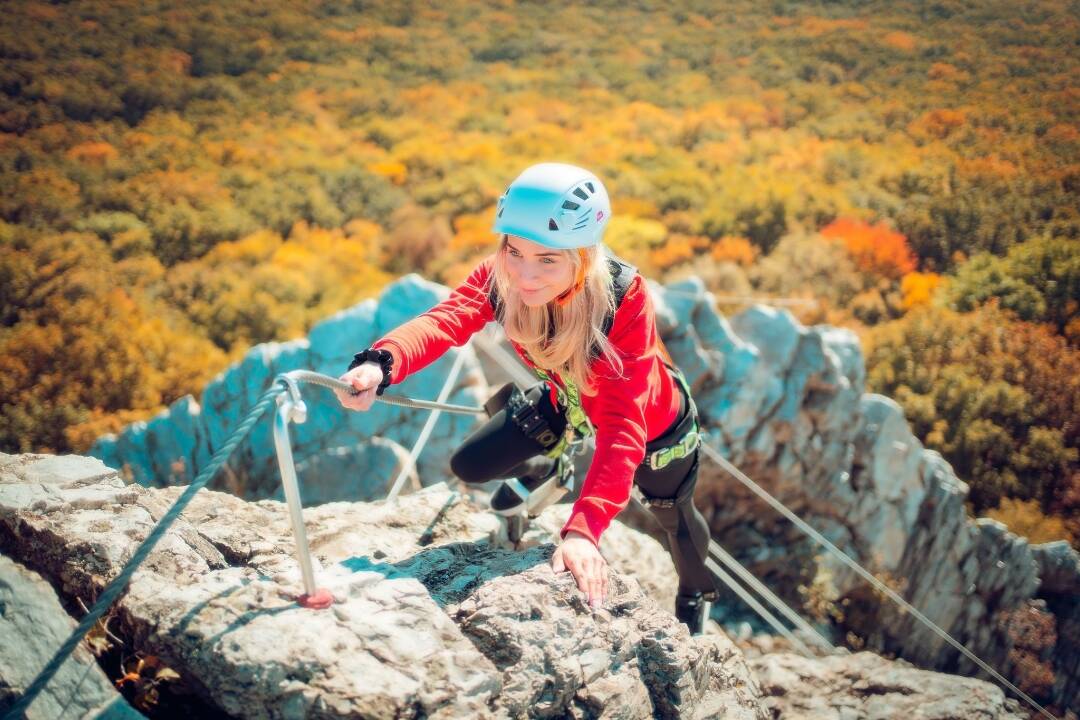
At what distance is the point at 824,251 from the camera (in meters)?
16.3

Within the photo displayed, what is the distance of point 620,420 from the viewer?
2.89 meters

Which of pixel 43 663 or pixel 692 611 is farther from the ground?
pixel 43 663

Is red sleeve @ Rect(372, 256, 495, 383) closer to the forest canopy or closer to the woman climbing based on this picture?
the woman climbing

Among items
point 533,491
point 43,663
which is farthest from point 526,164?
point 43,663

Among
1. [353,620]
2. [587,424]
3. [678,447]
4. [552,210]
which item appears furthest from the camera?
[587,424]

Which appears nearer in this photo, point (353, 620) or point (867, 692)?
point (353, 620)

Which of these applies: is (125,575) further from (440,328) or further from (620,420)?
(620,420)

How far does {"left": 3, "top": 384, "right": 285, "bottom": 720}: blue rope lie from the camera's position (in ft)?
5.74

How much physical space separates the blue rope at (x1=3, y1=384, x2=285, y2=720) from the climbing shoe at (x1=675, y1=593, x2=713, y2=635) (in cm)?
268

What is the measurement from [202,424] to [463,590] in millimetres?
6141

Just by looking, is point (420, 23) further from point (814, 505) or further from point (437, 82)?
point (814, 505)

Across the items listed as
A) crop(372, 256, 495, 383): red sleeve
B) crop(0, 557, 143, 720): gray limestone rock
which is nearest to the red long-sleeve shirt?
crop(372, 256, 495, 383): red sleeve

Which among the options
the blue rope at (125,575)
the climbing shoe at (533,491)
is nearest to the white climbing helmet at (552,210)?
the blue rope at (125,575)

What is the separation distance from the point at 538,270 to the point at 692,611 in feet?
7.50
